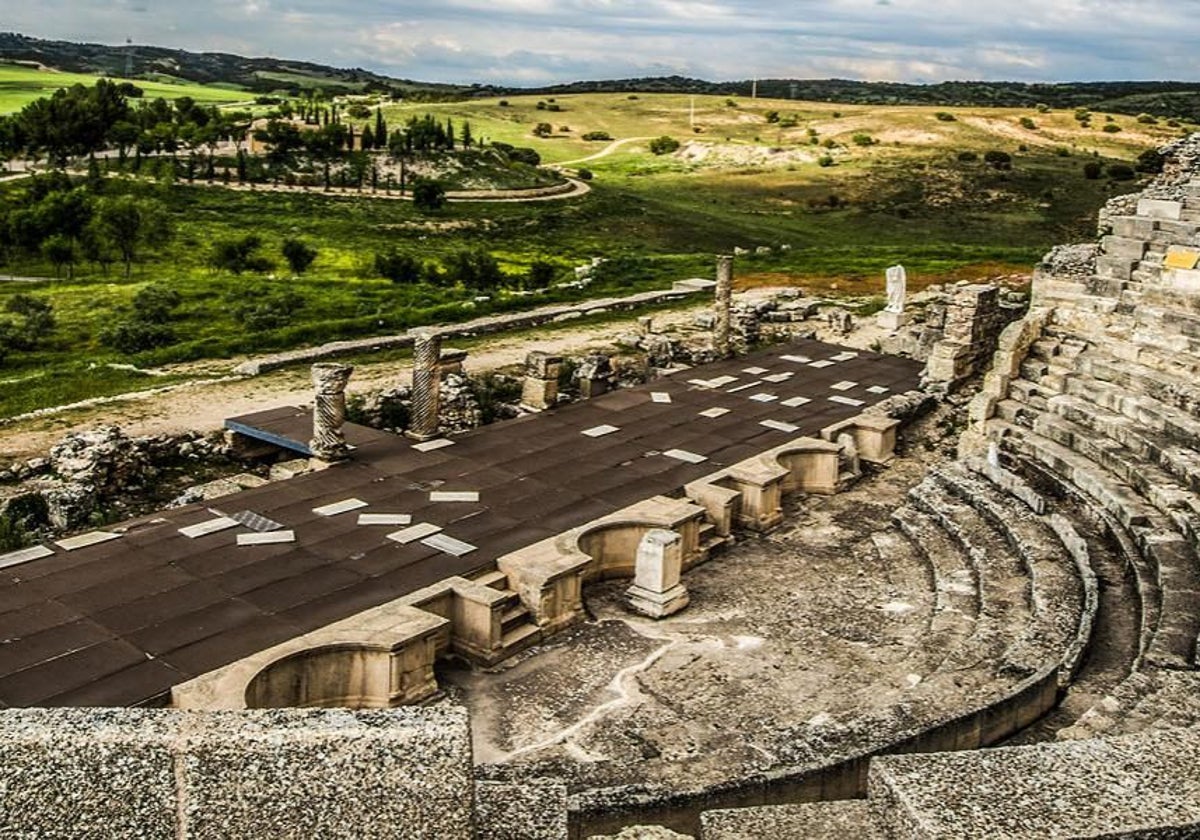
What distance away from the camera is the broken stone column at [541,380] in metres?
18.8

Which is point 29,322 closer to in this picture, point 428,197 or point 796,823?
point 796,823

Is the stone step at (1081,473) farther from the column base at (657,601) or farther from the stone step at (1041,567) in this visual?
the column base at (657,601)

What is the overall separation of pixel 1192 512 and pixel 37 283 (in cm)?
3662

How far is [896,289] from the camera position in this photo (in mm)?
26969

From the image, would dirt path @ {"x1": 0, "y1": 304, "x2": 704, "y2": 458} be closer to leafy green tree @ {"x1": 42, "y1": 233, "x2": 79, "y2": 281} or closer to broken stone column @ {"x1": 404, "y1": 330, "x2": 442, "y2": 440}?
broken stone column @ {"x1": 404, "y1": 330, "x2": 442, "y2": 440}

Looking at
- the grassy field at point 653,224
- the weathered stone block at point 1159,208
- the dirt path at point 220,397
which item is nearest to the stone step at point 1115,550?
the weathered stone block at point 1159,208

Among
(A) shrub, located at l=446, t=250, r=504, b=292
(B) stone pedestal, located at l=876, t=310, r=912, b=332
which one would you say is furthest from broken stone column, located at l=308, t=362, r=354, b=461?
(A) shrub, located at l=446, t=250, r=504, b=292

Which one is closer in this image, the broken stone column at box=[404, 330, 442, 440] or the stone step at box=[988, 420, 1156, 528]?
the stone step at box=[988, 420, 1156, 528]

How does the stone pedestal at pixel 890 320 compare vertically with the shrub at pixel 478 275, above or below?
above

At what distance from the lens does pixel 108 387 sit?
22.1 m

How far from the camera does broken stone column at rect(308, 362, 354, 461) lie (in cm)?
1534

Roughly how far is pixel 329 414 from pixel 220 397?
6.74 m

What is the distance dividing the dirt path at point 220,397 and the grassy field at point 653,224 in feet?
5.03

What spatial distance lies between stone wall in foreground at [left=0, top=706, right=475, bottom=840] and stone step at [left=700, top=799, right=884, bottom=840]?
1614 mm
